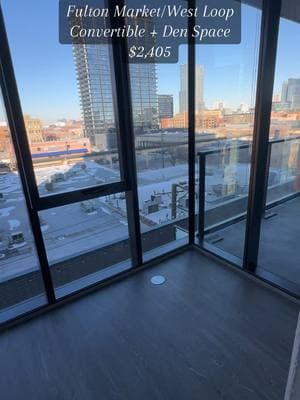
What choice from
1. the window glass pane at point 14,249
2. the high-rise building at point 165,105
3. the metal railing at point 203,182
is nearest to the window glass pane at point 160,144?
the high-rise building at point 165,105

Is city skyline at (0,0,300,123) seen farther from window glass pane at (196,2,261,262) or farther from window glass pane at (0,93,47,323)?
window glass pane at (0,93,47,323)

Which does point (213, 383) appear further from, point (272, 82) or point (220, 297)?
point (272, 82)

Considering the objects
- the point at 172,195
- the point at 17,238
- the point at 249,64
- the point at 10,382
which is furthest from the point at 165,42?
the point at 10,382

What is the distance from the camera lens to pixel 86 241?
219 centimetres

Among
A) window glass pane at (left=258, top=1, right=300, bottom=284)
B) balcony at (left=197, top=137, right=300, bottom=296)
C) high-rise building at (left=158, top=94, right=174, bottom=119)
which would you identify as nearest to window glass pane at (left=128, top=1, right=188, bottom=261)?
high-rise building at (left=158, top=94, right=174, bottom=119)

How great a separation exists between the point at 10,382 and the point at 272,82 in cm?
262

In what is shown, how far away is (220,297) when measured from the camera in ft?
6.78

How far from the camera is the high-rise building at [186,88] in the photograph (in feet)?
7.46

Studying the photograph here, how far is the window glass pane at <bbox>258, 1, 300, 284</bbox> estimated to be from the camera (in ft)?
5.79

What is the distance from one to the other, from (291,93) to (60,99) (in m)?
1.71

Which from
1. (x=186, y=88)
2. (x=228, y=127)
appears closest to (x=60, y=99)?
(x=186, y=88)

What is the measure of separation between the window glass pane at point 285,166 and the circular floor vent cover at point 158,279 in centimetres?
91

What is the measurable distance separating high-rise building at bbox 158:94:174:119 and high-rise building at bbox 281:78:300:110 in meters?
0.90

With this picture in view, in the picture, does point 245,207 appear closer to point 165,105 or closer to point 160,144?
point 160,144
